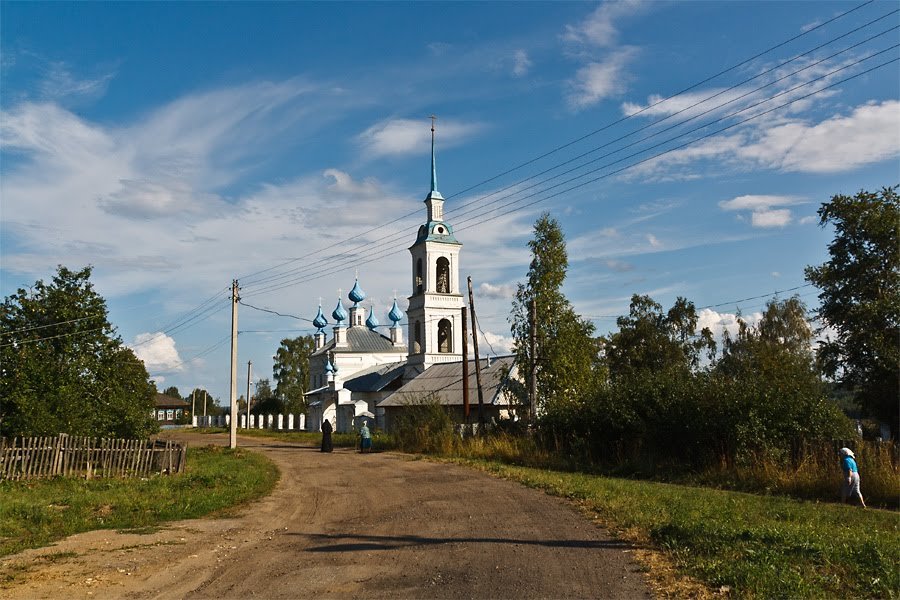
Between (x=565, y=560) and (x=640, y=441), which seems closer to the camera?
(x=565, y=560)

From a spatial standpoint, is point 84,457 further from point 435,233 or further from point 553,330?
point 435,233

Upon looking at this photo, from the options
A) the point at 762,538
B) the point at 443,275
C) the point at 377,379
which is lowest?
the point at 762,538

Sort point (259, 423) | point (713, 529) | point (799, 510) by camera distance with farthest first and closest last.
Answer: point (259, 423) → point (799, 510) → point (713, 529)

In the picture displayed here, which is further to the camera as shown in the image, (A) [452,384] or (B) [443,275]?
(B) [443,275]

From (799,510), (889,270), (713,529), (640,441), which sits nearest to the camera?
(713,529)

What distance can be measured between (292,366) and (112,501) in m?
78.7

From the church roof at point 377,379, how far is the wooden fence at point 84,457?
35.9 meters

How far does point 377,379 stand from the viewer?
59.9 m

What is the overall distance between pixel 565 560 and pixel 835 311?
2812cm

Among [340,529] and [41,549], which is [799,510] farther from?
[41,549]

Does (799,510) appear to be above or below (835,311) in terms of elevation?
below

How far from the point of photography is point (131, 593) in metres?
7.97

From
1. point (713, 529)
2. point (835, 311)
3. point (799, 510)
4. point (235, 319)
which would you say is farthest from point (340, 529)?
point (835, 311)

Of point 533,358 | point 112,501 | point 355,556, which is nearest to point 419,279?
point 533,358
